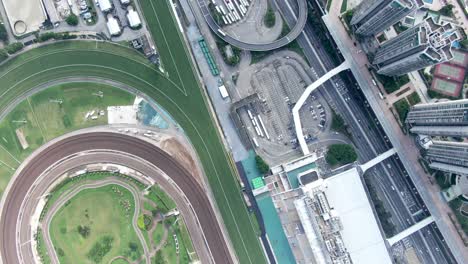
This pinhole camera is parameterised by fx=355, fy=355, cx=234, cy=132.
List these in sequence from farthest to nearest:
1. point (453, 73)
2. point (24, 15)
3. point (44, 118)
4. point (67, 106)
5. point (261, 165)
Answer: point (67, 106)
point (44, 118)
point (261, 165)
point (24, 15)
point (453, 73)

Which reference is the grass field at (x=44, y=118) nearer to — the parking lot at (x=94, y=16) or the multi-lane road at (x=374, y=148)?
the parking lot at (x=94, y=16)

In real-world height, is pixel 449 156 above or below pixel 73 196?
below

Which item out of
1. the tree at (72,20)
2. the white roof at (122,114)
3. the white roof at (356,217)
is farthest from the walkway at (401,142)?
the tree at (72,20)

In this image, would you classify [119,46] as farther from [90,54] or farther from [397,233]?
[397,233]

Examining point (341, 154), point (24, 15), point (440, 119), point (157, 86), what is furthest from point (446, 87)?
point (24, 15)

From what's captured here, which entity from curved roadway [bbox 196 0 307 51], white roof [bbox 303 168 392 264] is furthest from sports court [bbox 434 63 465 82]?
curved roadway [bbox 196 0 307 51]

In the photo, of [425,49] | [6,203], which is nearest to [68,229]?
[6,203]

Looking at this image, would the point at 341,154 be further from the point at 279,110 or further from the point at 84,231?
the point at 84,231
